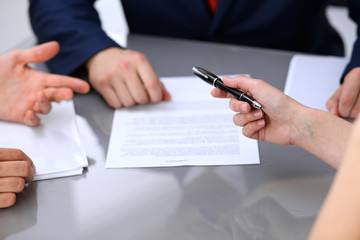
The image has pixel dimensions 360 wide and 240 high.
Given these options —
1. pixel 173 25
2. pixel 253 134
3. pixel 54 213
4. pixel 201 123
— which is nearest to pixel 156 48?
pixel 173 25

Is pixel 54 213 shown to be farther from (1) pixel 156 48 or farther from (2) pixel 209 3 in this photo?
(2) pixel 209 3

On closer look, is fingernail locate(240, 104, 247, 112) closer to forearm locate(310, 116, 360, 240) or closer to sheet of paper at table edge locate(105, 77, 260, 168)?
sheet of paper at table edge locate(105, 77, 260, 168)

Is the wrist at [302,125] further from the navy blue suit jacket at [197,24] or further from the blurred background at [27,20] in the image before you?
the blurred background at [27,20]

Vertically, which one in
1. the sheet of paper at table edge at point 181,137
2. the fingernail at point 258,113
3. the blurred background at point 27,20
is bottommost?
the blurred background at point 27,20

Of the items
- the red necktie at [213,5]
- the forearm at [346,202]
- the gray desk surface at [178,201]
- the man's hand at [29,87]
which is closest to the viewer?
the forearm at [346,202]

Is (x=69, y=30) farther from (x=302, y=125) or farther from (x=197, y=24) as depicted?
(x=302, y=125)

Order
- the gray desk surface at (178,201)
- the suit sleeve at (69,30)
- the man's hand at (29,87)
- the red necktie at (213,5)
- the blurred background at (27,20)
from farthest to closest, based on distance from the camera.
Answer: the blurred background at (27,20), the red necktie at (213,5), the suit sleeve at (69,30), the man's hand at (29,87), the gray desk surface at (178,201)

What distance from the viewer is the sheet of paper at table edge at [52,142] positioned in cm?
72

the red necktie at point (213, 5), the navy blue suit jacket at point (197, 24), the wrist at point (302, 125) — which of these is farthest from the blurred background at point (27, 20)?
the wrist at point (302, 125)

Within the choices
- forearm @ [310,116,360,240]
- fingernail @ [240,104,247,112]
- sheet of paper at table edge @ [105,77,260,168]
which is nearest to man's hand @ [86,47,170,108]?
sheet of paper at table edge @ [105,77,260,168]

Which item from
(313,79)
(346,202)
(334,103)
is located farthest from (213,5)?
(346,202)

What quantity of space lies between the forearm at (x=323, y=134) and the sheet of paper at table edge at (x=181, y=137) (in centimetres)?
10

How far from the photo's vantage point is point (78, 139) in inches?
31.3

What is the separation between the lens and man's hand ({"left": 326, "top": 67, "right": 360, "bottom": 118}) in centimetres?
79
